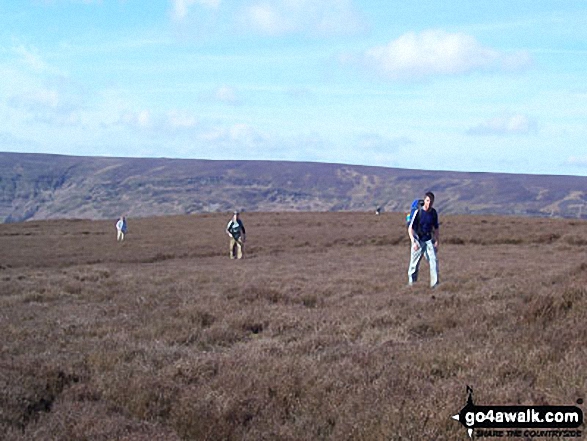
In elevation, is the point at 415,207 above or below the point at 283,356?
above

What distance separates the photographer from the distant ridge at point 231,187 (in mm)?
128125

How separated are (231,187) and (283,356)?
14215 centimetres

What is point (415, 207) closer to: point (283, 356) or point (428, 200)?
point (428, 200)

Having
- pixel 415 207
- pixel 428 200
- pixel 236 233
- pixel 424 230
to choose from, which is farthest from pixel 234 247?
→ pixel 428 200

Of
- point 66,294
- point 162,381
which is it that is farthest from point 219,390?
point 66,294

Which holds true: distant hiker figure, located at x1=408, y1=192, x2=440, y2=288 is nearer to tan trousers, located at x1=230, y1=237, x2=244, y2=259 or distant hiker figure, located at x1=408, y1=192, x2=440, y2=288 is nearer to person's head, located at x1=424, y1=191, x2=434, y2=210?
person's head, located at x1=424, y1=191, x2=434, y2=210

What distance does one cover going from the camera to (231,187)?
148 metres

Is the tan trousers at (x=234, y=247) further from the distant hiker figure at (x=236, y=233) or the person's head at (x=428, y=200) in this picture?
the person's head at (x=428, y=200)

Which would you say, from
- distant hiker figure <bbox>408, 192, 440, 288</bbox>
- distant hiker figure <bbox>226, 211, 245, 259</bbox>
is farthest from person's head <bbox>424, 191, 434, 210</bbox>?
distant hiker figure <bbox>226, 211, 245, 259</bbox>

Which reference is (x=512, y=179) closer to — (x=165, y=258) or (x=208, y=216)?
(x=208, y=216)

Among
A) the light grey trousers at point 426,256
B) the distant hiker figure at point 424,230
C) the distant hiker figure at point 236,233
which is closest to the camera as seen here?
the light grey trousers at point 426,256

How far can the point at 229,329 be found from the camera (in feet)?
29.5

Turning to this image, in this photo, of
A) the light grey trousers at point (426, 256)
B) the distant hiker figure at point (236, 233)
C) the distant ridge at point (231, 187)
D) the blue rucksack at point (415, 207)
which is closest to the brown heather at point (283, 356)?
the light grey trousers at point (426, 256)

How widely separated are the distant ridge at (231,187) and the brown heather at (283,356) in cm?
10638
